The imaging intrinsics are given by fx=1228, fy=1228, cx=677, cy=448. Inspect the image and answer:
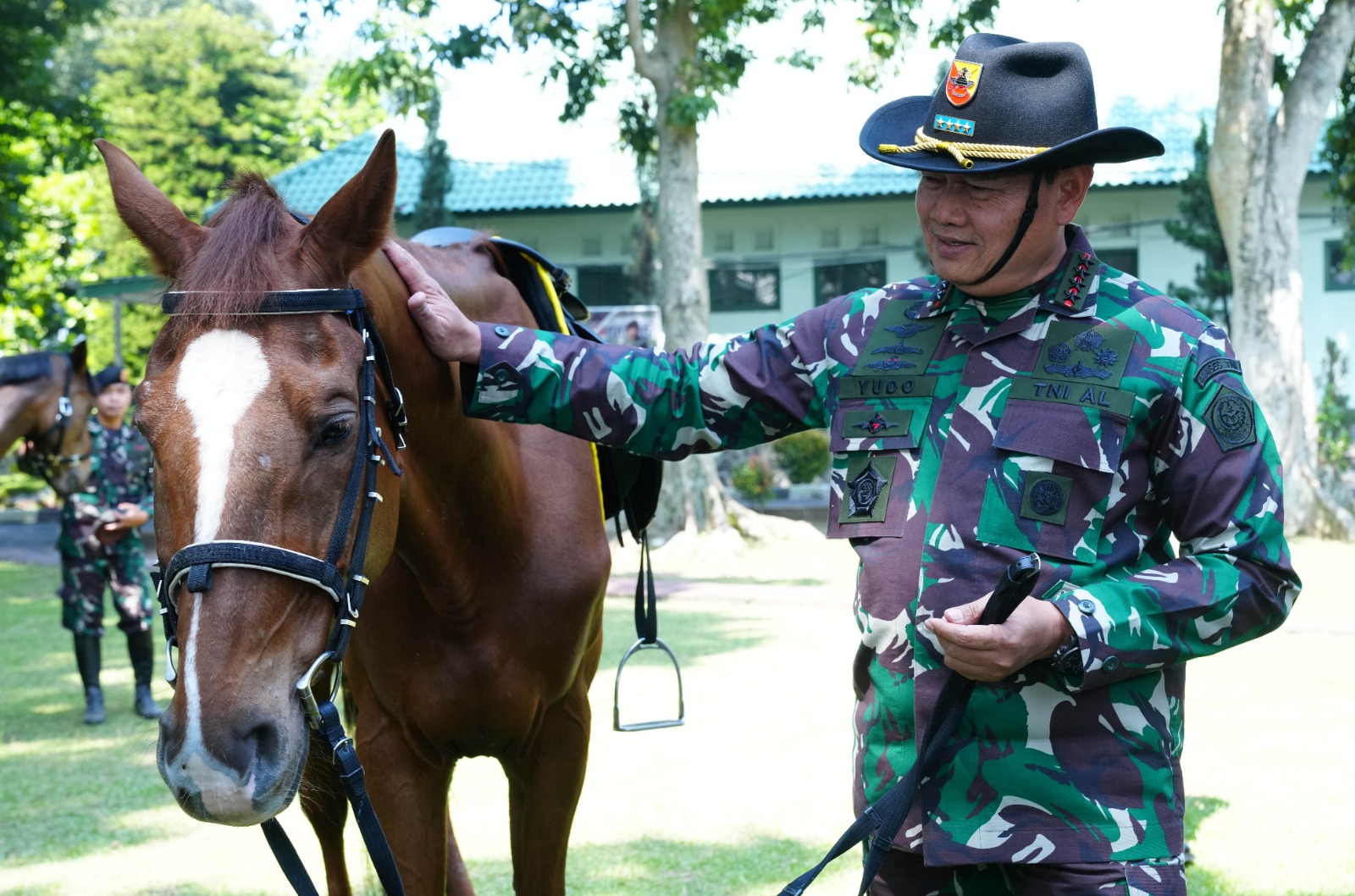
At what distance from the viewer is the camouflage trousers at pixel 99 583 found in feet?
22.6

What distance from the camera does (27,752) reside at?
610 cm

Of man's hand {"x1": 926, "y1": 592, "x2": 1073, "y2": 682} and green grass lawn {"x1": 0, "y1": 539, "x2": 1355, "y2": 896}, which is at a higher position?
man's hand {"x1": 926, "y1": 592, "x2": 1073, "y2": 682}

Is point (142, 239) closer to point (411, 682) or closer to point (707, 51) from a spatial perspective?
point (411, 682)

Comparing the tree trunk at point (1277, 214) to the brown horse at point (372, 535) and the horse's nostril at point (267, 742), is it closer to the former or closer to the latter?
the brown horse at point (372, 535)

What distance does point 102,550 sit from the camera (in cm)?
695

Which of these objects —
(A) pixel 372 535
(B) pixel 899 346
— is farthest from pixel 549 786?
(B) pixel 899 346

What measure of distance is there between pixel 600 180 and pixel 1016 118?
884 inches

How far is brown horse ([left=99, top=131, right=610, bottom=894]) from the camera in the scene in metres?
1.69

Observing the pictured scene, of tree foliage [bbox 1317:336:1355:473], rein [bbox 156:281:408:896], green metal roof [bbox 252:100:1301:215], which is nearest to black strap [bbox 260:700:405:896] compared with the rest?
rein [bbox 156:281:408:896]

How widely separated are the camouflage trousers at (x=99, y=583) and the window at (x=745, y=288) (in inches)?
675

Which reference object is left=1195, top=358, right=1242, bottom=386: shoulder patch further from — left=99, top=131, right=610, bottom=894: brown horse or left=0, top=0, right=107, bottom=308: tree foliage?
left=0, top=0, right=107, bottom=308: tree foliage

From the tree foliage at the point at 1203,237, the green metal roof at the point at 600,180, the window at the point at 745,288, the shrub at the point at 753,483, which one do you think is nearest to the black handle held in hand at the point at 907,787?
the shrub at the point at 753,483

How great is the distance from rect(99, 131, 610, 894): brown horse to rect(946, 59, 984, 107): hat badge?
96 centimetres

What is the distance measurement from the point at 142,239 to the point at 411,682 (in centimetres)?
105
